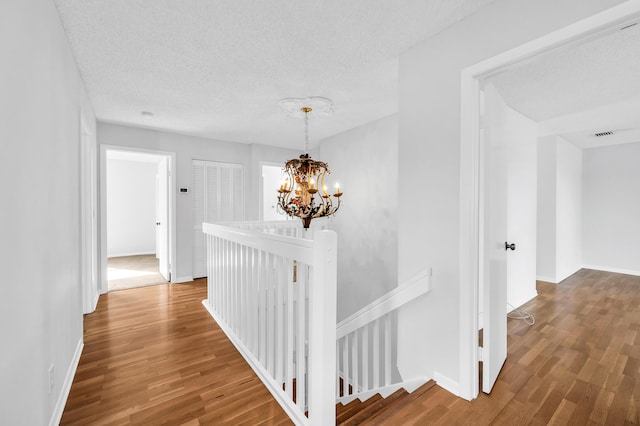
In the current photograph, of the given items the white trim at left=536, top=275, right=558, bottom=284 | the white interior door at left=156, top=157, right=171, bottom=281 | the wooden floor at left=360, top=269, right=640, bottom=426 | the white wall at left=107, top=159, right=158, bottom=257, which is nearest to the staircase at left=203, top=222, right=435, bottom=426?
the wooden floor at left=360, top=269, right=640, bottom=426

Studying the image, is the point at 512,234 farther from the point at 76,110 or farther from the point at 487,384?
the point at 76,110

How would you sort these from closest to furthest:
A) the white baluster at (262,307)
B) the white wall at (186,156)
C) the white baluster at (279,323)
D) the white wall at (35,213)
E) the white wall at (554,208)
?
the white wall at (35,213) < the white baluster at (279,323) < the white baluster at (262,307) < the white wall at (186,156) < the white wall at (554,208)

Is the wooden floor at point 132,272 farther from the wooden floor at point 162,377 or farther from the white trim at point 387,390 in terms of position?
the white trim at point 387,390

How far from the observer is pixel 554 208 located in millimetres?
4426

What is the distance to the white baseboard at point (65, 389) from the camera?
163cm

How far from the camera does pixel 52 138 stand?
1.68 m

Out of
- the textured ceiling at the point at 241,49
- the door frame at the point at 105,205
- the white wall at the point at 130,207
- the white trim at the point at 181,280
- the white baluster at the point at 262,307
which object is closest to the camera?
the textured ceiling at the point at 241,49

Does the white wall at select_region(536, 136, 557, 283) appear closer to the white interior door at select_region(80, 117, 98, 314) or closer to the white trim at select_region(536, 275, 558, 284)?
the white trim at select_region(536, 275, 558, 284)

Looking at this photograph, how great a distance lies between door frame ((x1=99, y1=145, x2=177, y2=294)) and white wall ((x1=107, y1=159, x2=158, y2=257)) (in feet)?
11.2

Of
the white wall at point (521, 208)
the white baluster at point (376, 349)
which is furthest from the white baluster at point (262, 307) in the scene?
the white wall at point (521, 208)

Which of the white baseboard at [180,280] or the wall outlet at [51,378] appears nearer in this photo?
the wall outlet at [51,378]

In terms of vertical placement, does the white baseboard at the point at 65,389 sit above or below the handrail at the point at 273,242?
below

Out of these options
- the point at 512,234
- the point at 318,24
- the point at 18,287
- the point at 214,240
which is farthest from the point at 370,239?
the point at 18,287

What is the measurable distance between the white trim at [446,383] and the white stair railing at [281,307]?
84 cm
